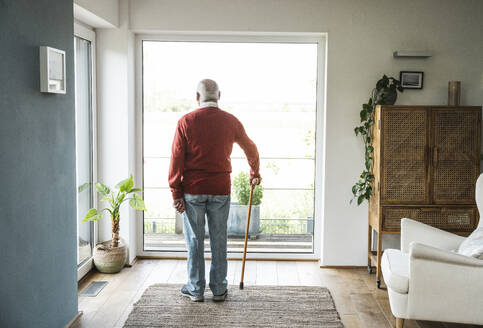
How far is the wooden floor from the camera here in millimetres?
3246

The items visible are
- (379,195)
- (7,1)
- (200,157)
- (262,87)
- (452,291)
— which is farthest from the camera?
(262,87)

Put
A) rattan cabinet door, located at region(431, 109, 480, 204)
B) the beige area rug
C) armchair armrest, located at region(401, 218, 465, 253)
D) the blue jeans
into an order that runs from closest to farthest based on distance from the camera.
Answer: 1. the beige area rug
2. armchair armrest, located at region(401, 218, 465, 253)
3. the blue jeans
4. rattan cabinet door, located at region(431, 109, 480, 204)

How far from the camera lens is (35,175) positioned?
259cm

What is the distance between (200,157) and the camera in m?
3.40

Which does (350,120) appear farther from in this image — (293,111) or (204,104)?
(204,104)

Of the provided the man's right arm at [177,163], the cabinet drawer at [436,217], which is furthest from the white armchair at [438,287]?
the man's right arm at [177,163]

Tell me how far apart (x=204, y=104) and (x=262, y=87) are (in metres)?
1.22

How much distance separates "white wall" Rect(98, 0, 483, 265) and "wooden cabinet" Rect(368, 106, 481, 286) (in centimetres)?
48

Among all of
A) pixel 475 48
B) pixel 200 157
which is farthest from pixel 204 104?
pixel 475 48

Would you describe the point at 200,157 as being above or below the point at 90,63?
below

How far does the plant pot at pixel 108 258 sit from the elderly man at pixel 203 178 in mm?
857

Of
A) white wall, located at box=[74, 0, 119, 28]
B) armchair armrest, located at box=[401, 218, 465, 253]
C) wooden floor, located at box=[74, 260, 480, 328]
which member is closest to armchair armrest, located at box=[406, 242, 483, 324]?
wooden floor, located at box=[74, 260, 480, 328]

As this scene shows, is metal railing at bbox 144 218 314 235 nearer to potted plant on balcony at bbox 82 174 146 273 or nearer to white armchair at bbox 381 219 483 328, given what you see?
potted plant on balcony at bbox 82 174 146 273

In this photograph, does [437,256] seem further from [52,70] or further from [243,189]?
[52,70]
